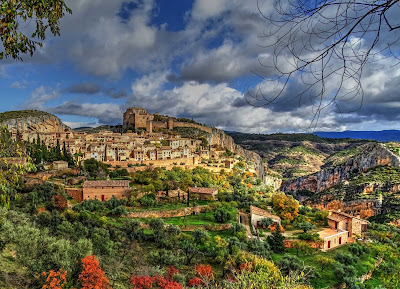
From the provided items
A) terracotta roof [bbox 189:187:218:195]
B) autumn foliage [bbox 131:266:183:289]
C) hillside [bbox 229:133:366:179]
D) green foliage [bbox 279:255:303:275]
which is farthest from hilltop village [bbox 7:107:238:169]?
hillside [bbox 229:133:366:179]

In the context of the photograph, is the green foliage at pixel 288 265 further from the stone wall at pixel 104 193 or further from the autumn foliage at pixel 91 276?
the stone wall at pixel 104 193

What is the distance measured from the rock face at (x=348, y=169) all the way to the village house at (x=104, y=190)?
162 feet

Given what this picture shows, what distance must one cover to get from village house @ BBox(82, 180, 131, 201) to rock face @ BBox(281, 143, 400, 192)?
49.3 metres

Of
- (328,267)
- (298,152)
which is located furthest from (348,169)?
(298,152)

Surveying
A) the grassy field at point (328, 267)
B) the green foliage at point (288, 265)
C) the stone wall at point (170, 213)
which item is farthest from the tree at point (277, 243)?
the stone wall at point (170, 213)

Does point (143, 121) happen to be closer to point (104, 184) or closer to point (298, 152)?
point (104, 184)

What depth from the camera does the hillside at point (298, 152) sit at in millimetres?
101450

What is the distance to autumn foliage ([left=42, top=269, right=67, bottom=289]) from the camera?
32.8 feet

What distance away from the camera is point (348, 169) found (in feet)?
198

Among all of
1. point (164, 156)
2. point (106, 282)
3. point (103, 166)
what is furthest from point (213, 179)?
point (106, 282)

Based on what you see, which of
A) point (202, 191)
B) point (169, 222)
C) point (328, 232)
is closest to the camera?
point (328, 232)

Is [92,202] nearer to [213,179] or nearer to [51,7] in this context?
[213,179]

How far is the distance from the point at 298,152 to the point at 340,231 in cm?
10434

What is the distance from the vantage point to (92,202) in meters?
25.7
